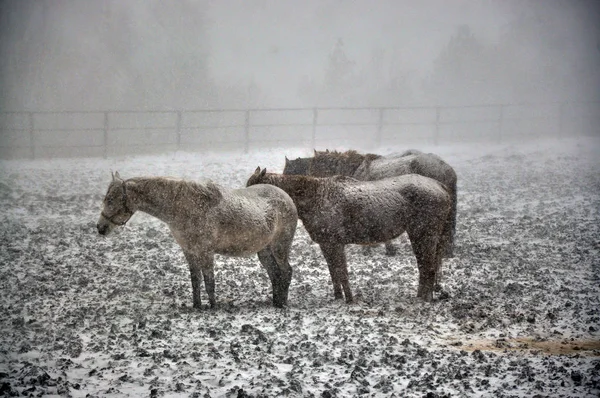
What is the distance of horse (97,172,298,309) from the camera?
551 centimetres

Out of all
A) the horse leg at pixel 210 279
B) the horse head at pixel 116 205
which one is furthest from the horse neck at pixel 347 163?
the horse head at pixel 116 205

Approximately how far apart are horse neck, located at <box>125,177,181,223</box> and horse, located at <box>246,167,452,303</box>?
3.91 ft

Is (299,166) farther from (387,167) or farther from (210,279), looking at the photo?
(210,279)

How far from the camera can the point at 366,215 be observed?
20.0 ft

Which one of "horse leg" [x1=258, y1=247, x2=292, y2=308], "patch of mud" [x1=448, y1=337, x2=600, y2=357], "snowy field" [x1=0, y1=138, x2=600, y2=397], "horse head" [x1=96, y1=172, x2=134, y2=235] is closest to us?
"snowy field" [x1=0, y1=138, x2=600, y2=397]

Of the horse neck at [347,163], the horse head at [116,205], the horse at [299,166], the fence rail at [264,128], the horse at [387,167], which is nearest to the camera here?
the horse head at [116,205]

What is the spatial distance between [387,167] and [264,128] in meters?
23.1

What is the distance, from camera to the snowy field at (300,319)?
4.14 m

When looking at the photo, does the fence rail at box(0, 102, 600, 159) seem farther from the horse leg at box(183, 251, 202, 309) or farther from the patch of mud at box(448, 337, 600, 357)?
the patch of mud at box(448, 337, 600, 357)

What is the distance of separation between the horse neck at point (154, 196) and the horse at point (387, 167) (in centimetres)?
388

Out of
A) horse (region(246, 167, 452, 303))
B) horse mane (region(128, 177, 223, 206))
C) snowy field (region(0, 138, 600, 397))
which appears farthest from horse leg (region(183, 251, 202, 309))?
horse (region(246, 167, 452, 303))

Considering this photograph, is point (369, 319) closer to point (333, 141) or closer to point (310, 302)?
point (310, 302)

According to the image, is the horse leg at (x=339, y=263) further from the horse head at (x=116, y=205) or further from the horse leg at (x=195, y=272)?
the horse head at (x=116, y=205)

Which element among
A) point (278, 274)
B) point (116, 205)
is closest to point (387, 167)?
point (278, 274)
